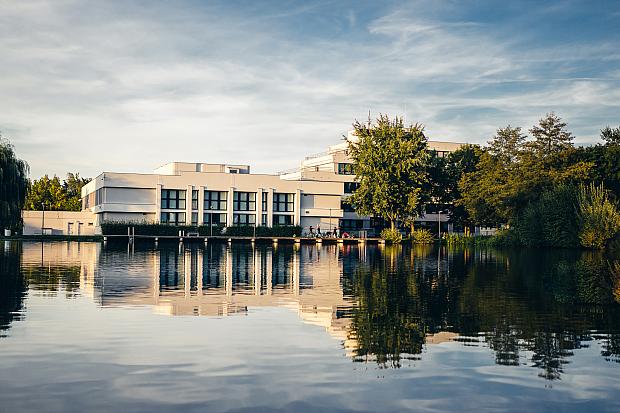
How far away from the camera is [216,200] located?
368 ft

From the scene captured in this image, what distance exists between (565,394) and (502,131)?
348 feet

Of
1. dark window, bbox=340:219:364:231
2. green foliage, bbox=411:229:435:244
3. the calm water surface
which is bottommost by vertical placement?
the calm water surface

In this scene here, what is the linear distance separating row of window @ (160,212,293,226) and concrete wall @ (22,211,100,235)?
2110cm

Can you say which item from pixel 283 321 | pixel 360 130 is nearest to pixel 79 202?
pixel 360 130

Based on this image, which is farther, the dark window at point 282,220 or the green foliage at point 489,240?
the dark window at point 282,220

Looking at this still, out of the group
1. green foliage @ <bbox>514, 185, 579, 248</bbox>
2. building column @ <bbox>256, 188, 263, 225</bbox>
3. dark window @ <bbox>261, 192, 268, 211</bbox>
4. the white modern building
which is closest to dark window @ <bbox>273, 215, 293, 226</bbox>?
the white modern building

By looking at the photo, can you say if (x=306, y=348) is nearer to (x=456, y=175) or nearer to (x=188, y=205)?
(x=188, y=205)

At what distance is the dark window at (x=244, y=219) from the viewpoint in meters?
113

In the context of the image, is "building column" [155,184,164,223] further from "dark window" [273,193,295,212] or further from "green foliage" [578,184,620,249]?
"green foliage" [578,184,620,249]

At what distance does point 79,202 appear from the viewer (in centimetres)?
14950

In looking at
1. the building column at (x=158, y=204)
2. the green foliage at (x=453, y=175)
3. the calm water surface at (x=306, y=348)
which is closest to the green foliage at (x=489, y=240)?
the green foliage at (x=453, y=175)

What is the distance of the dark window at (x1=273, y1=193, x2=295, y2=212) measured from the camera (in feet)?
383

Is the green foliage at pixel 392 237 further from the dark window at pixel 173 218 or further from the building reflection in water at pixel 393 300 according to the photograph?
the building reflection in water at pixel 393 300

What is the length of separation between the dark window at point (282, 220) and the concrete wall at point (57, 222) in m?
32.7
